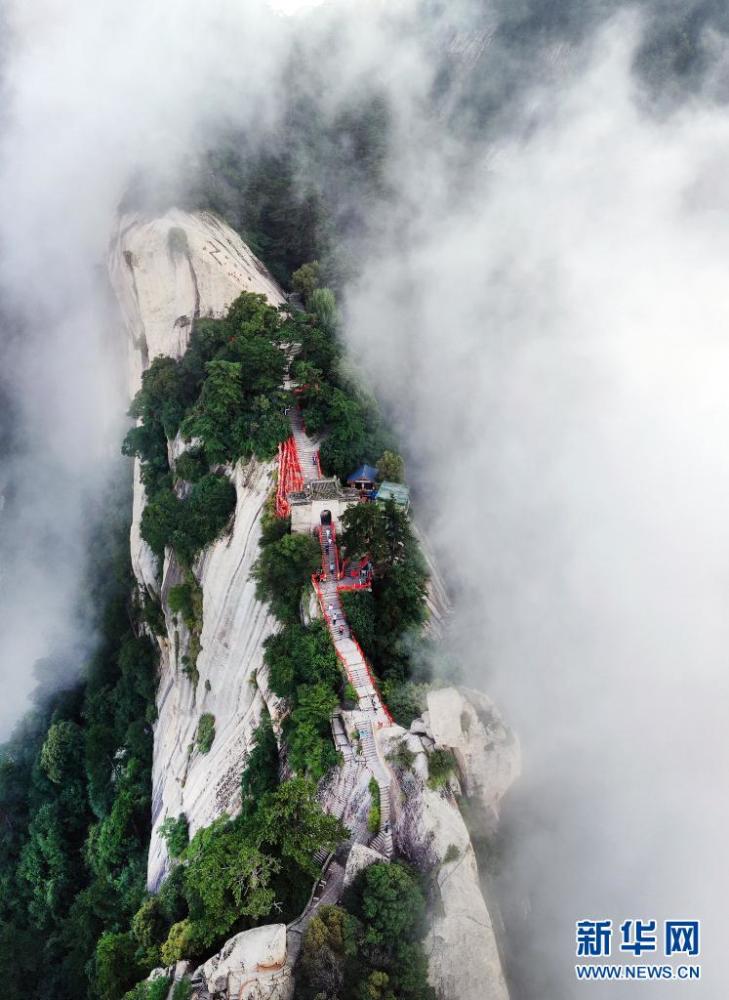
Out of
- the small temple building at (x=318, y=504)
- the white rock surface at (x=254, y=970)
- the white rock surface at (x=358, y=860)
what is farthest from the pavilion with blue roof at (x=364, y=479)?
the white rock surface at (x=254, y=970)

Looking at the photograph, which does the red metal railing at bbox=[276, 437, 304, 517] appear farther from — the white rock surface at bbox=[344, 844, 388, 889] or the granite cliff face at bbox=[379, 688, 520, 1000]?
the white rock surface at bbox=[344, 844, 388, 889]

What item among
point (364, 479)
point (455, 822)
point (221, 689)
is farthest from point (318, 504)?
point (455, 822)

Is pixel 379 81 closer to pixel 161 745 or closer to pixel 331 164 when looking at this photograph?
pixel 331 164

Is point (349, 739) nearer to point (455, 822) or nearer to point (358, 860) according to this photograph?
point (358, 860)

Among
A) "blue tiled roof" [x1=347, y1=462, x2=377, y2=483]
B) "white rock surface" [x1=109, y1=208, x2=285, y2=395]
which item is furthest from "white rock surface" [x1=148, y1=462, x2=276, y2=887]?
"white rock surface" [x1=109, y1=208, x2=285, y2=395]

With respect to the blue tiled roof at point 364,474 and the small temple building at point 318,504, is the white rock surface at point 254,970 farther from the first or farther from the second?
the blue tiled roof at point 364,474

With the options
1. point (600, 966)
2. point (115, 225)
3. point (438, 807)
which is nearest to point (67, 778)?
point (438, 807)
